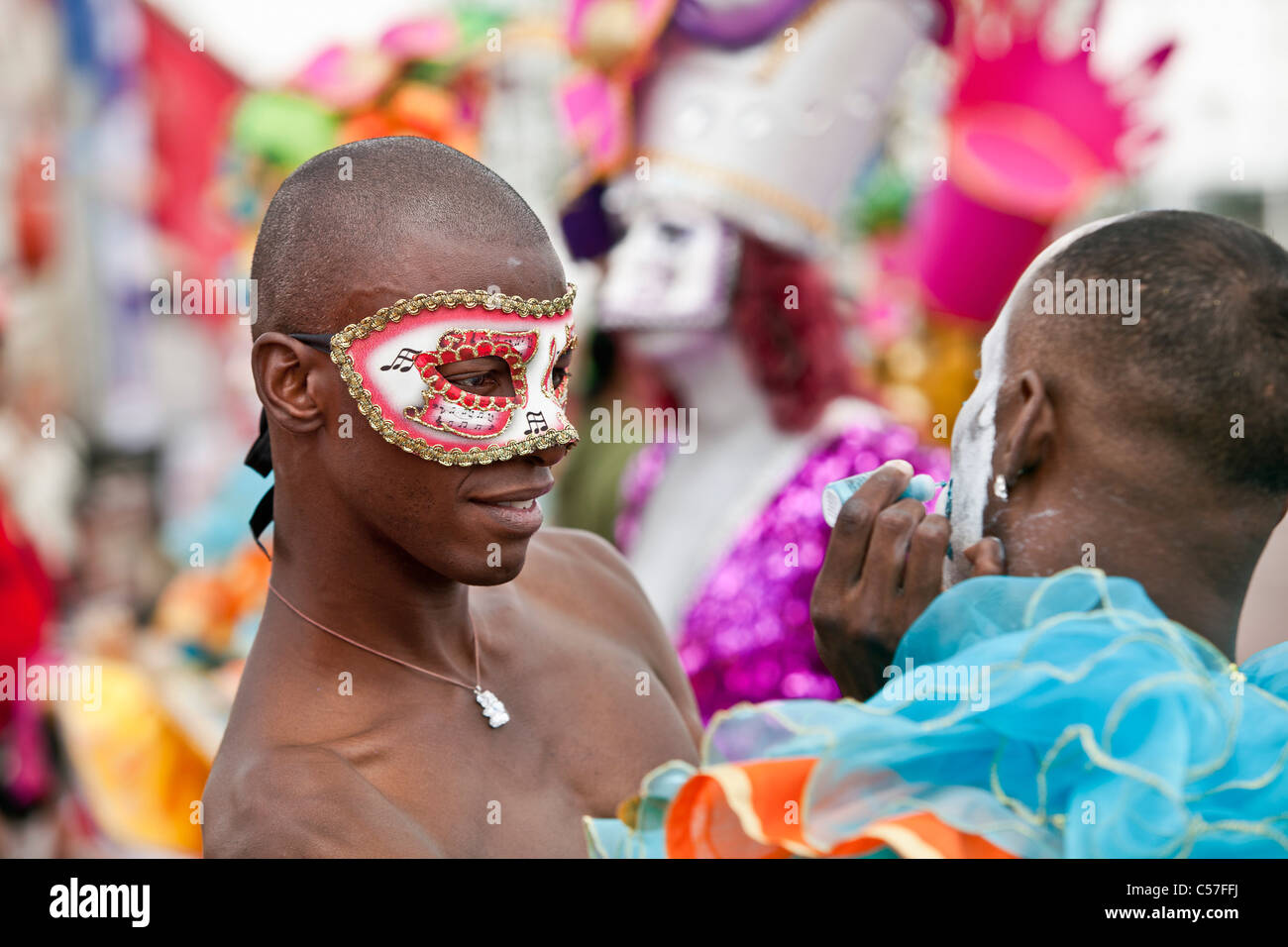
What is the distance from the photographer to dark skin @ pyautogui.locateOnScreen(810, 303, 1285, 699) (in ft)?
6.59

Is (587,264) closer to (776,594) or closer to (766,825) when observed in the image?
(776,594)

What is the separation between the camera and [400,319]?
2.00 meters

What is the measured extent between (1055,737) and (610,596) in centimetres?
102

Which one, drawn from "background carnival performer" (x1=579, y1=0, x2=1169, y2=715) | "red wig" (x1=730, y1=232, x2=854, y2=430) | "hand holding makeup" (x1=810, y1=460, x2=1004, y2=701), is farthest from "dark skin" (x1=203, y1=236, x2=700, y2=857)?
"red wig" (x1=730, y1=232, x2=854, y2=430)

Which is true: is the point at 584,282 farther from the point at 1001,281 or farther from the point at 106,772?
the point at 106,772

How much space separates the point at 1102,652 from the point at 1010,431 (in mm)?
412

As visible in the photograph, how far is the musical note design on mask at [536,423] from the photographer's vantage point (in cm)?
206

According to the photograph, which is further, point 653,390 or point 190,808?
point 653,390

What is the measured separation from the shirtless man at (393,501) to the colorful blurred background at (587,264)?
2027 mm

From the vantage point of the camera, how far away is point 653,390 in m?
5.29

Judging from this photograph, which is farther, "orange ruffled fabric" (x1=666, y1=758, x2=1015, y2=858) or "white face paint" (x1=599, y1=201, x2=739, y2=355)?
"white face paint" (x1=599, y1=201, x2=739, y2=355)

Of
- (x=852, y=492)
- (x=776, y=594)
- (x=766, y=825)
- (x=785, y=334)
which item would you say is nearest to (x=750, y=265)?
(x=785, y=334)

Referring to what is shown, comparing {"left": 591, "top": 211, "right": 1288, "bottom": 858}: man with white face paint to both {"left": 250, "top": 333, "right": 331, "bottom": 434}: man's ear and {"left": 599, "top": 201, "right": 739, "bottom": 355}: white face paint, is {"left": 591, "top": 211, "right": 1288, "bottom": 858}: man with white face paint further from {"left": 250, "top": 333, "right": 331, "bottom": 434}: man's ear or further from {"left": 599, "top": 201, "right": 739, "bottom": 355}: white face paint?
{"left": 599, "top": 201, "right": 739, "bottom": 355}: white face paint

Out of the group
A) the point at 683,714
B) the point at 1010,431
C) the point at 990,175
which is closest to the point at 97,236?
the point at 990,175
